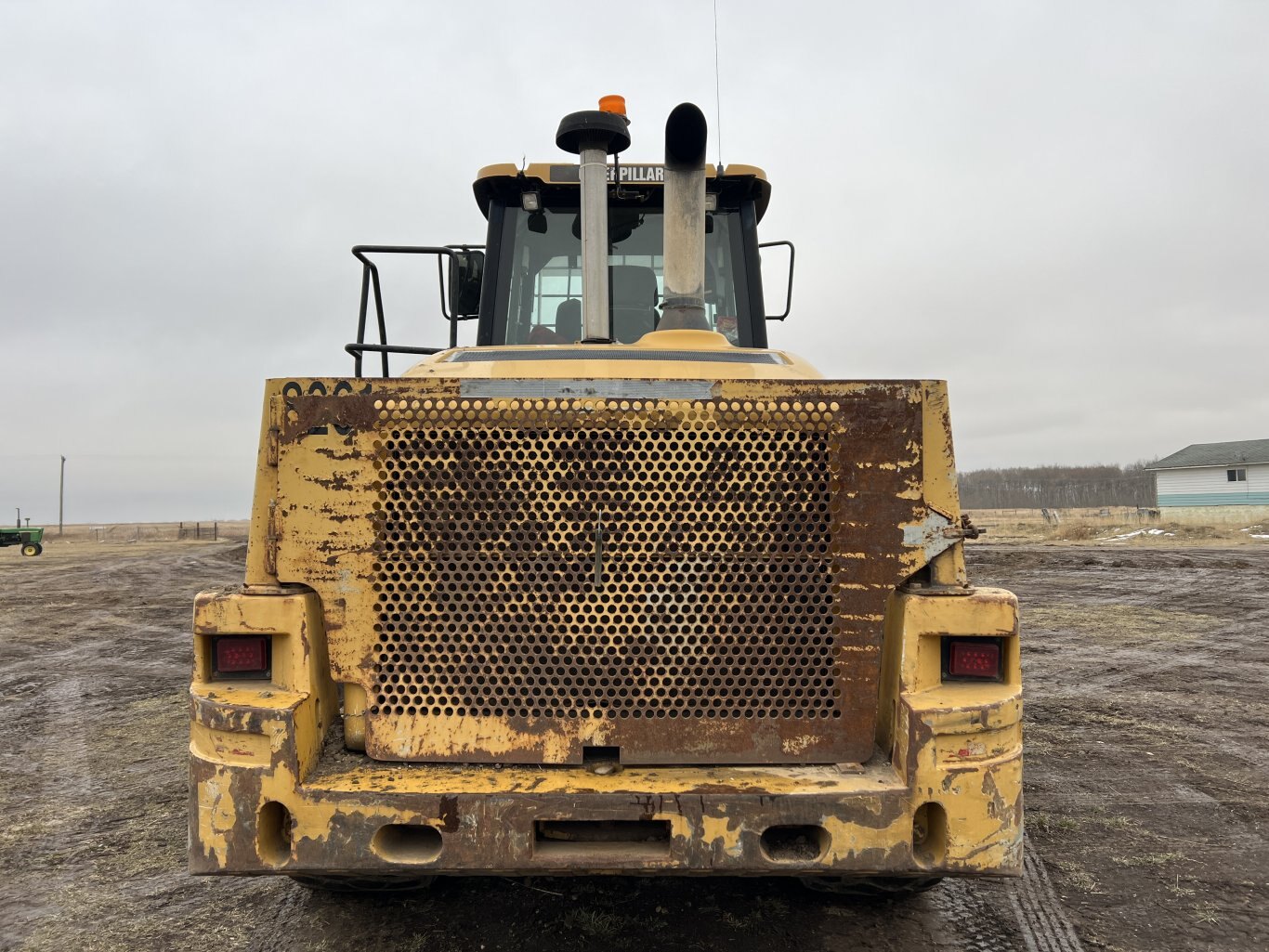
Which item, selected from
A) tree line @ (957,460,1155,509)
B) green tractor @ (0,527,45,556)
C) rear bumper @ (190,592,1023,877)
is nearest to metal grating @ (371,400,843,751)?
rear bumper @ (190,592,1023,877)

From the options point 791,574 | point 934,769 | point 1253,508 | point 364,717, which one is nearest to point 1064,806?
point 934,769

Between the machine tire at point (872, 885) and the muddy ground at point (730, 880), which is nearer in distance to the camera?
the machine tire at point (872, 885)

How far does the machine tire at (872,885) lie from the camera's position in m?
2.76

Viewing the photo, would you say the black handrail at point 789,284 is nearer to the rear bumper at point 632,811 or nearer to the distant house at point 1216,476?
the rear bumper at point 632,811

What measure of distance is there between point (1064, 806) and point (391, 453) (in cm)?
380

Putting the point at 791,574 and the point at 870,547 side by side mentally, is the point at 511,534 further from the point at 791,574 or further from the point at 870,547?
the point at 870,547

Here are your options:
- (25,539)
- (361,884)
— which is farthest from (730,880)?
(25,539)

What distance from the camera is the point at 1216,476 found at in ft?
132

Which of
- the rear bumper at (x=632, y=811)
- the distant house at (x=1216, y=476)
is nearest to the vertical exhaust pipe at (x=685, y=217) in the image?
the rear bumper at (x=632, y=811)

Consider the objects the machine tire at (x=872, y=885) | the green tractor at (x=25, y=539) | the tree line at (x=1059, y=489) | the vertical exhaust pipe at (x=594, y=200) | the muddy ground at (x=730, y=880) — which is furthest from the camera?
the tree line at (x=1059, y=489)

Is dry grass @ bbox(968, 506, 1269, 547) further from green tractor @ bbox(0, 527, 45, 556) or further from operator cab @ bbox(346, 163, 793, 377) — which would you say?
green tractor @ bbox(0, 527, 45, 556)

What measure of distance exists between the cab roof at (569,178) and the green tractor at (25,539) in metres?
29.4

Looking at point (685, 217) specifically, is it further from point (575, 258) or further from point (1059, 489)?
point (1059, 489)

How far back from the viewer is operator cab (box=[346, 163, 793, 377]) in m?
4.41
